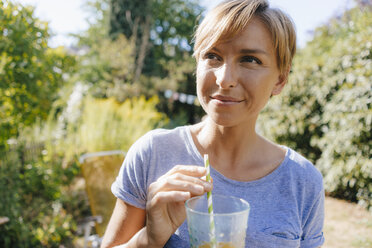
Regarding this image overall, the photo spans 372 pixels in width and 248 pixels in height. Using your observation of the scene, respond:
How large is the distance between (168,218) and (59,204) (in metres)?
3.32

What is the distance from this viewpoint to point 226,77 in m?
1.30

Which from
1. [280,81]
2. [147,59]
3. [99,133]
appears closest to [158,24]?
[147,59]

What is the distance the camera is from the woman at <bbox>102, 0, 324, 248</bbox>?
4.35ft

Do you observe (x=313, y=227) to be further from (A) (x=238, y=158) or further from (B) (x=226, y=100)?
(B) (x=226, y=100)

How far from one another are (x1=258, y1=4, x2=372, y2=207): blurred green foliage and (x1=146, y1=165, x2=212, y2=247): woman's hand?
4.59 meters

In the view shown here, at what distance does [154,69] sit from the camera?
1864cm

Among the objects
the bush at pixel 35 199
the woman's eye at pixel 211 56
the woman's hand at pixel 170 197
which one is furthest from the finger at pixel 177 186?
the bush at pixel 35 199

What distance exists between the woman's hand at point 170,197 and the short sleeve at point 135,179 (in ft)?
0.84

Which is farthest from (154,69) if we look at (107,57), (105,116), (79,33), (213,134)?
(213,134)

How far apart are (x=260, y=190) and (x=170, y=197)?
0.54 meters

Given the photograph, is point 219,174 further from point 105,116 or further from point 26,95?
point 105,116

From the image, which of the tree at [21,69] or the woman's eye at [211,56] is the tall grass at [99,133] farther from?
the woman's eye at [211,56]

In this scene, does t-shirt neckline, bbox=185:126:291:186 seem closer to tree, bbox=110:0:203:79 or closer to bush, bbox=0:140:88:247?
bush, bbox=0:140:88:247

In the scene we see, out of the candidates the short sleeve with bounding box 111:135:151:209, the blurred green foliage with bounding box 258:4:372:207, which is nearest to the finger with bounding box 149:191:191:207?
the short sleeve with bounding box 111:135:151:209
